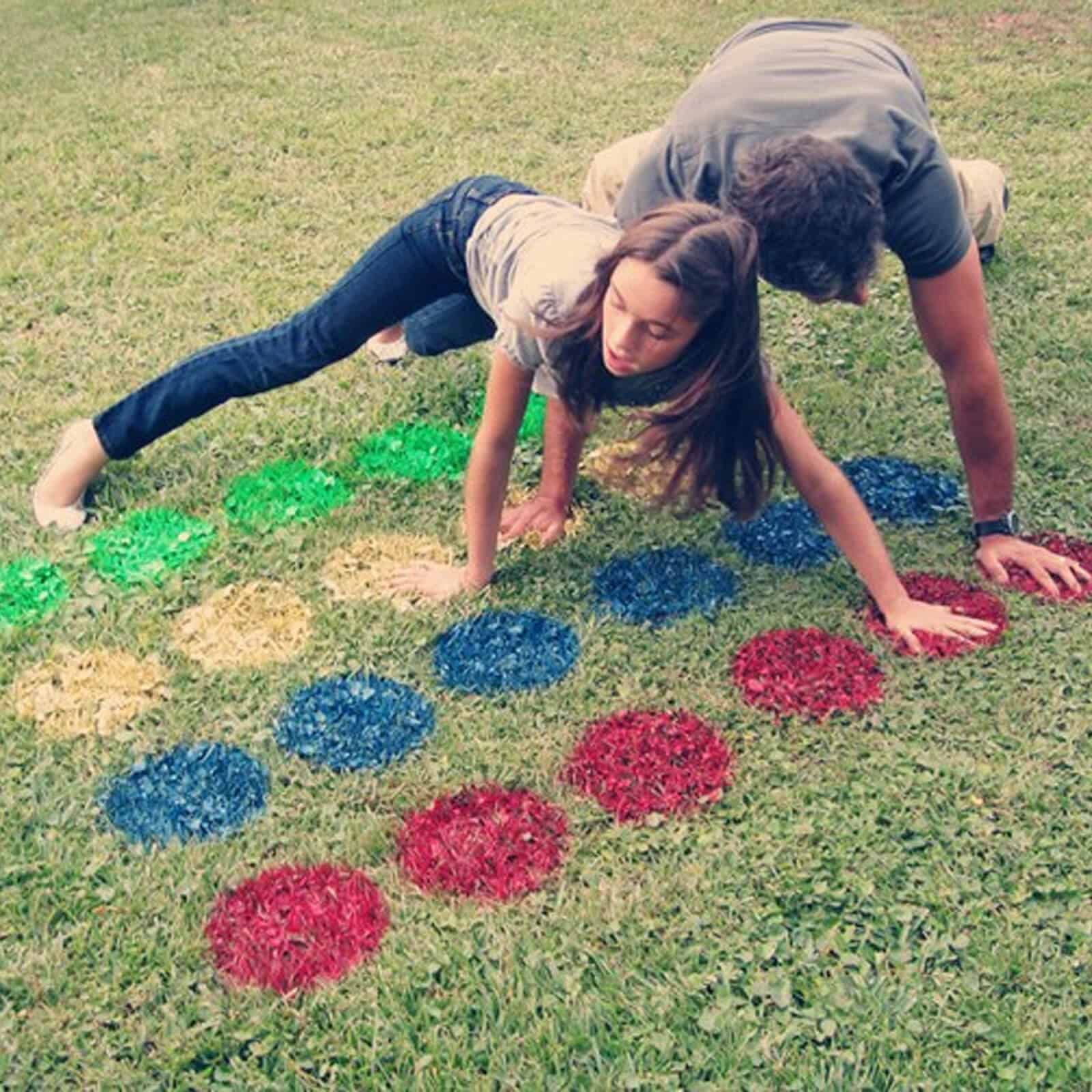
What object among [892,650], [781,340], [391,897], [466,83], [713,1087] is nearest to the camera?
[713,1087]

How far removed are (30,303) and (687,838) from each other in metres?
3.92

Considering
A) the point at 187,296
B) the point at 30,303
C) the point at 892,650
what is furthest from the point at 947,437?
the point at 30,303

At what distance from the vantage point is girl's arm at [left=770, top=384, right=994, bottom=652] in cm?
352

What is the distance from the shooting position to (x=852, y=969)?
8.98 feet

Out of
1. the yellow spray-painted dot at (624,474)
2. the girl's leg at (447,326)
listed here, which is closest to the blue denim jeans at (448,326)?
the girl's leg at (447,326)

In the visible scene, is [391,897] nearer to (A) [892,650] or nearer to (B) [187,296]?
(A) [892,650]

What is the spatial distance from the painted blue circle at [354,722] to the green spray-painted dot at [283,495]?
853 mm

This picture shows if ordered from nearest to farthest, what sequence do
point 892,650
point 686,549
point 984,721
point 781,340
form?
point 984,721 → point 892,650 → point 686,549 → point 781,340

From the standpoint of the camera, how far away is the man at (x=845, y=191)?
10.2 feet

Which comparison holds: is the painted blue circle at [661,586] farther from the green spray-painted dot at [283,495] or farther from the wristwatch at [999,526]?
the green spray-painted dot at [283,495]

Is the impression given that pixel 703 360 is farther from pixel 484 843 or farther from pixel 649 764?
pixel 484 843

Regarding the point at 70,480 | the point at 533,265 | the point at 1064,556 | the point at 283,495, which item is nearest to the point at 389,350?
the point at 283,495

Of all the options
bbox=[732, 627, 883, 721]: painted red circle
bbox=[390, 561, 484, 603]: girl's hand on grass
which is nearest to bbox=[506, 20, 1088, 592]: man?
bbox=[390, 561, 484, 603]: girl's hand on grass

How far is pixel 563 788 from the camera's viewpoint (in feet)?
10.5
